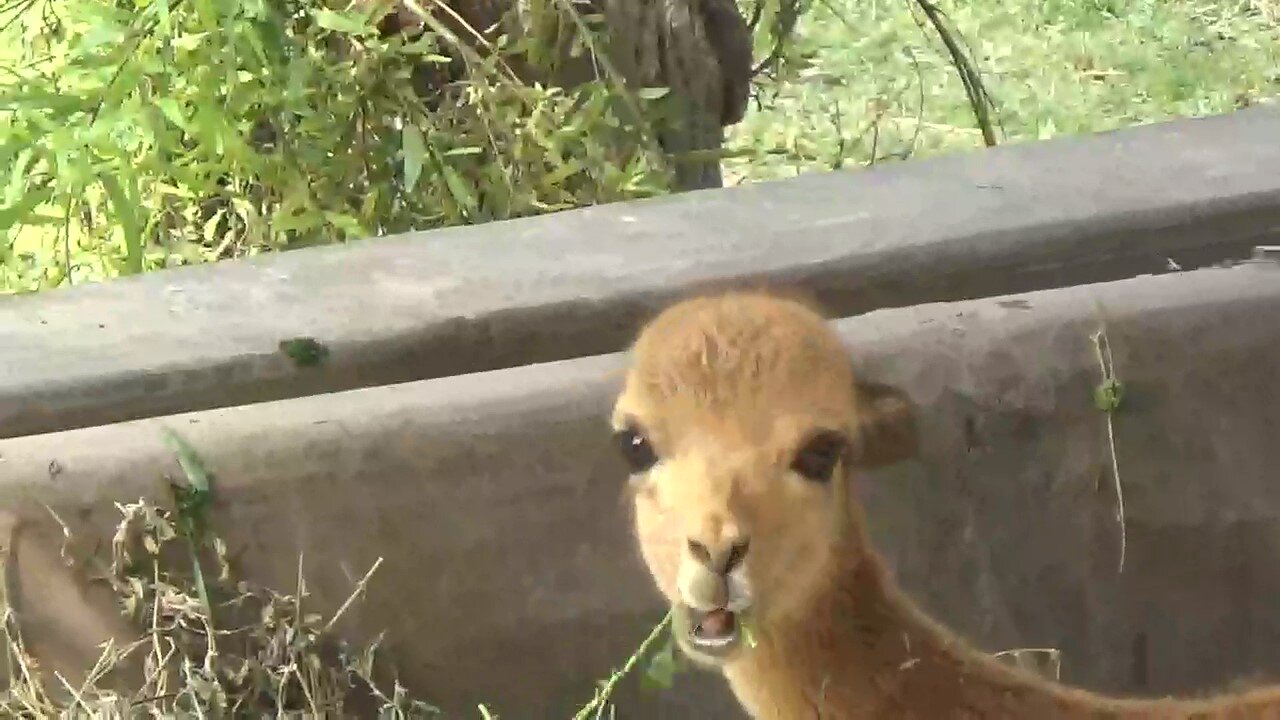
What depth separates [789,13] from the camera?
259cm

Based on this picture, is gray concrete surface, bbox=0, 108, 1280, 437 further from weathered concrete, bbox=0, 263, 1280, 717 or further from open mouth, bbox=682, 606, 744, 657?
open mouth, bbox=682, 606, 744, 657

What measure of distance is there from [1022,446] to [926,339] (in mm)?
153

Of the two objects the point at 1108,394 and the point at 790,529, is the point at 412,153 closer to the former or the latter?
the point at 1108,394

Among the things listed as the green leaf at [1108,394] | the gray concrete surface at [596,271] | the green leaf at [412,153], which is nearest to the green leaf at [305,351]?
the gray concrete surface at [596,271]

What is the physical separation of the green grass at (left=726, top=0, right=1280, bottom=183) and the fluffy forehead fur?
1.89 meters

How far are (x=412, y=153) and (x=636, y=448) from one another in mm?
1124

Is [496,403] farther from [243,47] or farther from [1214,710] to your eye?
[243,47]

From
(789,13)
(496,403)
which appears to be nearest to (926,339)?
(496,403)

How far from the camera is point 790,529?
3.12 feet

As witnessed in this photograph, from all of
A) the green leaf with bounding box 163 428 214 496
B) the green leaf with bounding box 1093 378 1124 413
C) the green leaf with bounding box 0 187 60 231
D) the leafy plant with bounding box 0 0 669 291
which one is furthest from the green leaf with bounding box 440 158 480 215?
the green leaf with bounding box 1093 378 1124 413

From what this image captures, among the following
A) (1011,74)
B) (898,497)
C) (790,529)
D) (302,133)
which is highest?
(790,529)

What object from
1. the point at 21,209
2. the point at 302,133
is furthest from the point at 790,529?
the point at 302,133

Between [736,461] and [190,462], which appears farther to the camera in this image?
[190,462]

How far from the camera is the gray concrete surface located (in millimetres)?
1426
